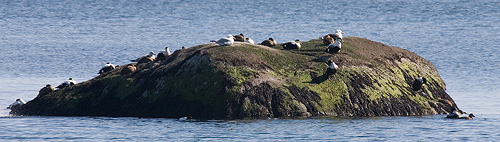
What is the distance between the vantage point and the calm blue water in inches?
1044

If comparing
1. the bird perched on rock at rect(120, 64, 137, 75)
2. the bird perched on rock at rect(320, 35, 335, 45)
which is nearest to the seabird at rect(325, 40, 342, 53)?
the bird perched on rock at rect(320, 35, 335, 45)

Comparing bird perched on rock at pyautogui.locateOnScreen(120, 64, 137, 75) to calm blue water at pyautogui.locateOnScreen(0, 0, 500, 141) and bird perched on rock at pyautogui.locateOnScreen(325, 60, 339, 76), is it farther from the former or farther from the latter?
bird perched on rock at pyautogui.locateOnScreen(325, 60, 339, 76)

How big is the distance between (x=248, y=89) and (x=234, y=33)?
5250cm

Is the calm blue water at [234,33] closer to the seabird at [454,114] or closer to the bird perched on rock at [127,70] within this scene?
the seabird at [454,114]

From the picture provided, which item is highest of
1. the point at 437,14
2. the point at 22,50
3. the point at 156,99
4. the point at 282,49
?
the point at 437,14

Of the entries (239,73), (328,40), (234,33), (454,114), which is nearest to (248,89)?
(239,73)

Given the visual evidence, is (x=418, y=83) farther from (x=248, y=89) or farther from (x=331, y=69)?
(x=248, y=89)

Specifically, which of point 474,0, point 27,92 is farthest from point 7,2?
point 27,92

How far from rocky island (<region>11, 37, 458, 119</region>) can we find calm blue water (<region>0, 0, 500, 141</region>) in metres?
0.90

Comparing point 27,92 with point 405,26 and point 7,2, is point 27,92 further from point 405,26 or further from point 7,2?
point 7,2

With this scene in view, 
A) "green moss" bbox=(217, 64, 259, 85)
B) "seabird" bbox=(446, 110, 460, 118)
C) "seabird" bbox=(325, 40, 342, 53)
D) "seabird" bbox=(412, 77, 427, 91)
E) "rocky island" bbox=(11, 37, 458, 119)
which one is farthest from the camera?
"seabird" bbox=(412, 77, 427, 91)

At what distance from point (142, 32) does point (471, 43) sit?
32617 millimetres

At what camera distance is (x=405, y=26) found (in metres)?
89.8

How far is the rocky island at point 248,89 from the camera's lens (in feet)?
93.8
